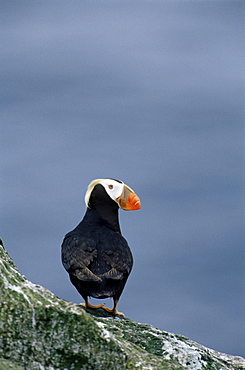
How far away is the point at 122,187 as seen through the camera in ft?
25.5

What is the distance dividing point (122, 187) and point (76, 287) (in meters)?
1.68

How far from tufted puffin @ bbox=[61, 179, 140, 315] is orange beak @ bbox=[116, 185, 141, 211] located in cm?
24

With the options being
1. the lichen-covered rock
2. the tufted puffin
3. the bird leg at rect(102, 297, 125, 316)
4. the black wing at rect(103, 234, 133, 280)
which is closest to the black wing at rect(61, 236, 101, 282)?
the tufted puffin

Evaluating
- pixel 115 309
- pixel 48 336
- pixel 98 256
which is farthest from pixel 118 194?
pixel 48 336

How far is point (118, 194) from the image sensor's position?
25.3ft

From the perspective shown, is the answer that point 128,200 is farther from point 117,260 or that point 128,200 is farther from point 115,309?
point 115,309

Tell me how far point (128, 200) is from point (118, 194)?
0.17 m

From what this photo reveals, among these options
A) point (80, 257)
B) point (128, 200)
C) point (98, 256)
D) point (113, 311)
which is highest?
point (128, 200)

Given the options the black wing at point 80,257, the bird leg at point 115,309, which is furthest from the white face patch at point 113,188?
the bird leg at point 115,309

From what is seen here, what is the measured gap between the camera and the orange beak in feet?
25.4

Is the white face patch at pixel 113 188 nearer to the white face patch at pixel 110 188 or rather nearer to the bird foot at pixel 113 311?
the white face patch at pixel 110 188

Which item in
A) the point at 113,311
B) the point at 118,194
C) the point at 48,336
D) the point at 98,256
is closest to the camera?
the point at 48,336

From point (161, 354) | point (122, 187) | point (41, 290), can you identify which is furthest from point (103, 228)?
point (41, 290)

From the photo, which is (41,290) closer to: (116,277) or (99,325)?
(99,325)
